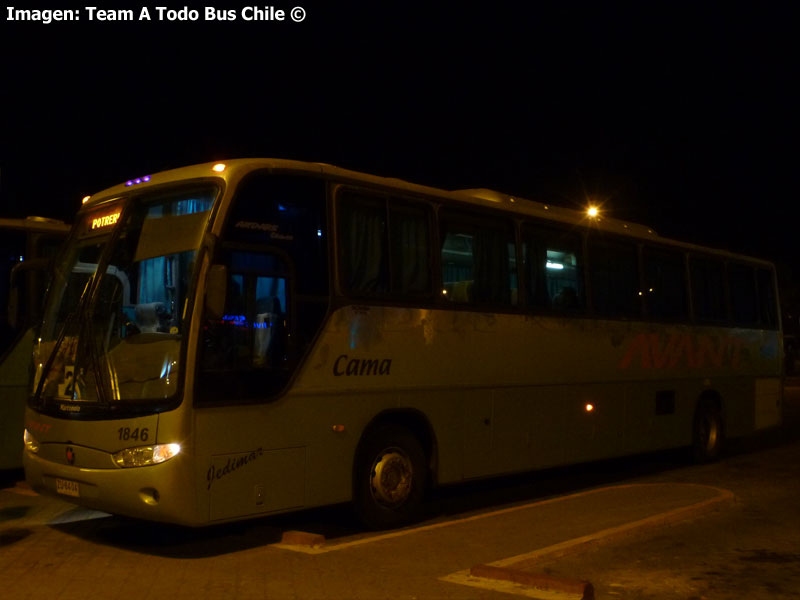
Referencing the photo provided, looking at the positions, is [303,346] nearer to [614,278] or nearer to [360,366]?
[360,366]

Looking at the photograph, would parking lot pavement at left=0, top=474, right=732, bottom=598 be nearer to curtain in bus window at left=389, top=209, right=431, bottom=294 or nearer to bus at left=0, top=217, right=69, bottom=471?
bus at left=0, top=217, right=69, bottom=471

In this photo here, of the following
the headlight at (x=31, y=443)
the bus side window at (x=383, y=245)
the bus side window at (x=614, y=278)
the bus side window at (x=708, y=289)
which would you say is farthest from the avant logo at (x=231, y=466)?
the bus side window at (x=708, y=289)

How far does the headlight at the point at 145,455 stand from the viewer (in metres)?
7.68

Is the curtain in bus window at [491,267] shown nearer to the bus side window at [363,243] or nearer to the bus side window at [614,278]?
the bus side window at [363,243]

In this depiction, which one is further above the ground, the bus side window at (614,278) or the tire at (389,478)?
the bus side window at (614,278)

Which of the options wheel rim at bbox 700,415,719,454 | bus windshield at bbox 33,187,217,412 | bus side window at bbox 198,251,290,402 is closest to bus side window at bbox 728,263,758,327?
wheel rim at bbox 700,415,719,454

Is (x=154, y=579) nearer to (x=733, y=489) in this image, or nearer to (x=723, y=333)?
(x=733, y=489)

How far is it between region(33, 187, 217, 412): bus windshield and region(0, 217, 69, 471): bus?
272 cm

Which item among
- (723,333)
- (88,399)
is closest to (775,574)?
(88,399)

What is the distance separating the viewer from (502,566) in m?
7.55

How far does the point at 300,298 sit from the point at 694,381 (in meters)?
8.83

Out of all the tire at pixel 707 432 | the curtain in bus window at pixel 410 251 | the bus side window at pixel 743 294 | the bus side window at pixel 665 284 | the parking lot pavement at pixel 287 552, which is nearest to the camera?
the parking lot pavement at pixel 287 552

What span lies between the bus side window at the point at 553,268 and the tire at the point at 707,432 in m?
4.29

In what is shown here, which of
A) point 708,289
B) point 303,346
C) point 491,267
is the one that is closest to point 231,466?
point 303,346
